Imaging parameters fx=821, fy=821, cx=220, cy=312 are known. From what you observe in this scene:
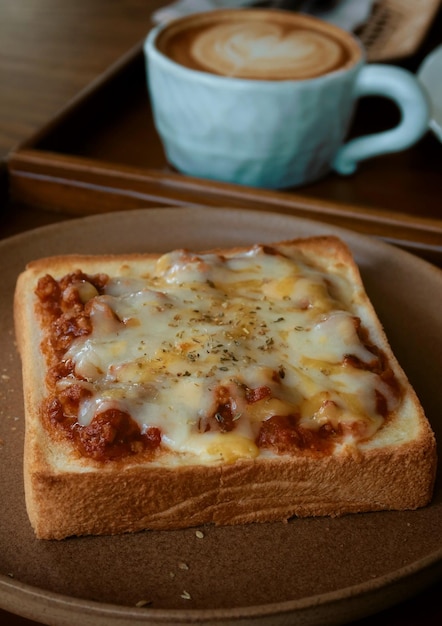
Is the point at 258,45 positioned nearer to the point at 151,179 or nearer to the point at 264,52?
the point at 264,52

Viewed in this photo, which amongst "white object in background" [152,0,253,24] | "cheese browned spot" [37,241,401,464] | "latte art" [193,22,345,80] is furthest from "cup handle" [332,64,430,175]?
"white object in background" [152,0,253,24]

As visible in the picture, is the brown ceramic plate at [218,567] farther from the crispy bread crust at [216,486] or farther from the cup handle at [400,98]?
the cup handle at [400,98]

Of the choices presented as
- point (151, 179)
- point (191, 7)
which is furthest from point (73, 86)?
point (151, 179)

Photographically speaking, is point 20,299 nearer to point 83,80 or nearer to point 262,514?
point 262,514

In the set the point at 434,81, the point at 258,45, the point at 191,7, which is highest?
the point at 258,45

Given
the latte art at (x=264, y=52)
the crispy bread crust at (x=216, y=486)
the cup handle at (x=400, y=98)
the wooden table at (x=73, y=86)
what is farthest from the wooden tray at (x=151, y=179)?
the crispy bread crust at (x=216, y=486)

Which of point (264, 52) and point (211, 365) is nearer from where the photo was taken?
point (211, 365)
